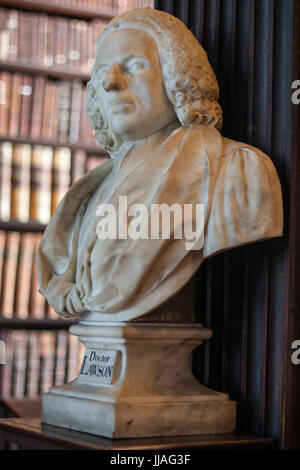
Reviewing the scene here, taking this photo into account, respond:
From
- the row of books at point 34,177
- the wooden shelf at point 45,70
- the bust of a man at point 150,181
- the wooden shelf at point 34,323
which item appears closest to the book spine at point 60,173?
the row of books at point 34,177

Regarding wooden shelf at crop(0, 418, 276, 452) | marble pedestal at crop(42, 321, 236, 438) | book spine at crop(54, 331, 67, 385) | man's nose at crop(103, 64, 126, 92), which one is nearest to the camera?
wooden shelf at crop(0, 418, 276, 452)

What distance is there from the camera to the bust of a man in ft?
6.21

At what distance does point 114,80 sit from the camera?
2.01 metres

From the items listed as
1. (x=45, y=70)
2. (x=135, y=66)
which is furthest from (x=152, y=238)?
(x=45, y=70)

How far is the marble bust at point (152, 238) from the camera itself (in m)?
1.88

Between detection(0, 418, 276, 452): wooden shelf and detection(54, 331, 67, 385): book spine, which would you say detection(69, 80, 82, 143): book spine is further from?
detection(0, 418, 276, 452): wooden shelf

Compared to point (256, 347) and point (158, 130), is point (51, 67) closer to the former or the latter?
point (158, 130)

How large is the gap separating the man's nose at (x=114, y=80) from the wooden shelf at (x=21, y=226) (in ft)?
5.23

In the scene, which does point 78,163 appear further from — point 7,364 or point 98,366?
point 98,366

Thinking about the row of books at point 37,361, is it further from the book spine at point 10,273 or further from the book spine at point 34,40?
the book spine at point 34,40

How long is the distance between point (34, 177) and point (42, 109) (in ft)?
1.03

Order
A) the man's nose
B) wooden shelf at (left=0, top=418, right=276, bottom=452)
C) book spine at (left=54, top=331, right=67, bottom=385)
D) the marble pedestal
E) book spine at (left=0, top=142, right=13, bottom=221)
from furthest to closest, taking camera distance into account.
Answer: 1. book spine at (left=54, top=331, right=67, bottom=385)
2. book spine at (left=0, top=142, right=13, bottom=221)
3. the man's nose
4. the marble pedestal
5. wooden shelf at (left=0, top=418, right=276, bottom=452)

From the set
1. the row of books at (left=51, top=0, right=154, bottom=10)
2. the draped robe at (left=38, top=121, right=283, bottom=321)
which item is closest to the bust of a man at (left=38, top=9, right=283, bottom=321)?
the draped robe at (left=38, top=121, right=283, bottom=321)

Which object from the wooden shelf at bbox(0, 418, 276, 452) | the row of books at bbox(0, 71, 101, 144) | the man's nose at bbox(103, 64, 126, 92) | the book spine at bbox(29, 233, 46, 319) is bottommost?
the wooden shelf at bbox(0, 418, 276, 452)
